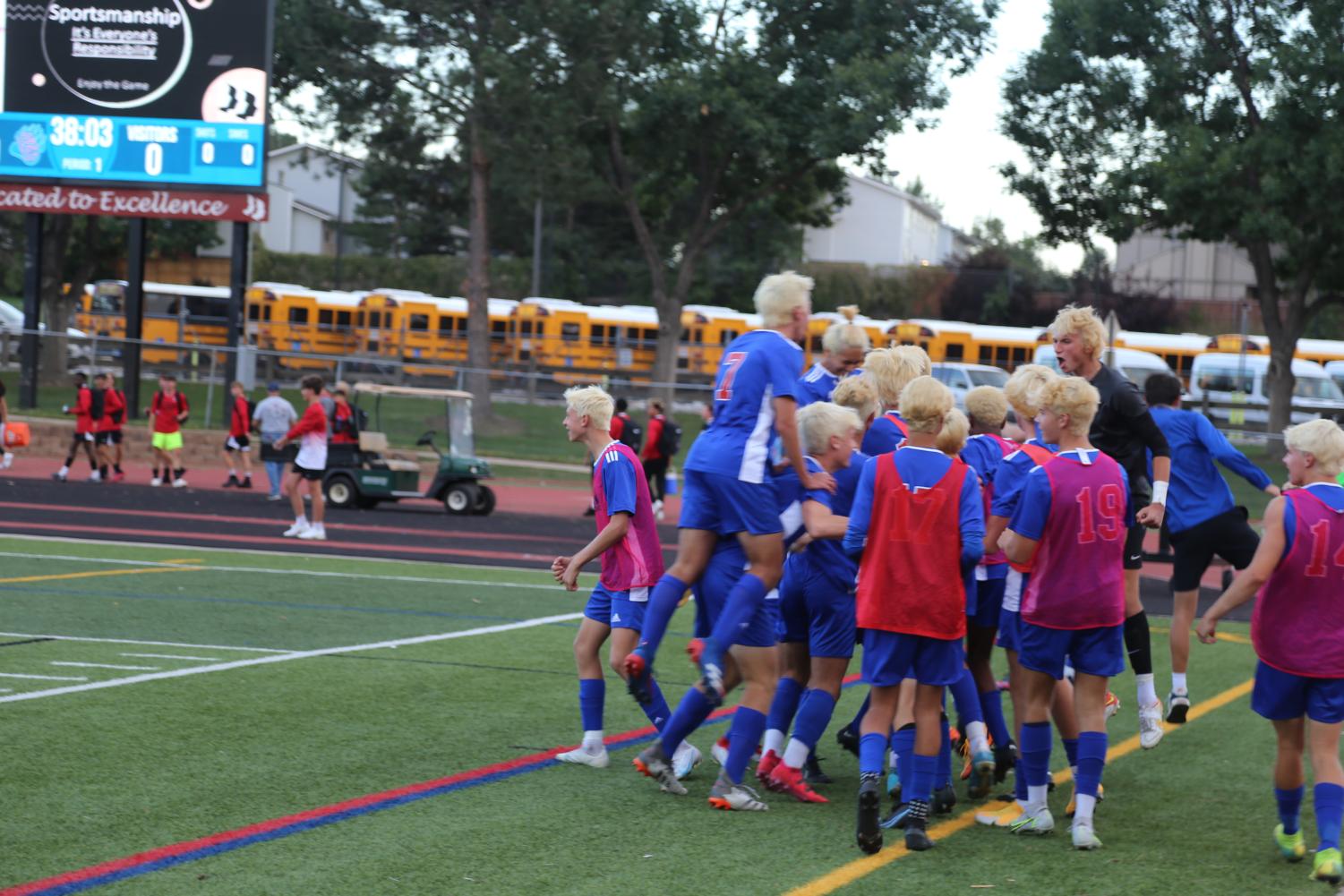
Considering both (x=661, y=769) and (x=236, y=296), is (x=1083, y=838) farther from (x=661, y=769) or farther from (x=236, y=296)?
(x=236, y=296)

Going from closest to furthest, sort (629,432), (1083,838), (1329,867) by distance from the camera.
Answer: (1329,867)
(1083,838)
(629,432)

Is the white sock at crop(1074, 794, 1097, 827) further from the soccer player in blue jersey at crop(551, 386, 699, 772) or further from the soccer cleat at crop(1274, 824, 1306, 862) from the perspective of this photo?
the soccer player in blue jersey at crop(551, 386, 699, 772)

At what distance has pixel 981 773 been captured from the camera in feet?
22.2

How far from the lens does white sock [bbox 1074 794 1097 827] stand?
600 cm

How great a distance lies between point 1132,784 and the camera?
7.32 metres

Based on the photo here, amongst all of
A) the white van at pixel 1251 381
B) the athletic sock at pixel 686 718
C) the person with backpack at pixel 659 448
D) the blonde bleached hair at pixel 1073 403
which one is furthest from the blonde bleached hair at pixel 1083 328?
the white van at pixel 1251 381

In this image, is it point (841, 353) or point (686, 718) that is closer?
point (686, 718)

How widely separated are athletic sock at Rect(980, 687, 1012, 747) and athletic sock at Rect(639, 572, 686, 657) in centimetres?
167

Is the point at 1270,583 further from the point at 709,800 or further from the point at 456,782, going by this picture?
the point at 456,782

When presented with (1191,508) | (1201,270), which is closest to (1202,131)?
(1191,508)

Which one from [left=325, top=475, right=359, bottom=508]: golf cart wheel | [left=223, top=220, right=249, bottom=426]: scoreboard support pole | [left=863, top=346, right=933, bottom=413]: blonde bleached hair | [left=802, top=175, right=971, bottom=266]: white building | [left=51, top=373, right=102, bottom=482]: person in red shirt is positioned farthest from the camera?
[left=802, top=175, right=971, bottom=266]: white building

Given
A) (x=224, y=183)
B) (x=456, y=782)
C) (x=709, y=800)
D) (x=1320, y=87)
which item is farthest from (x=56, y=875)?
(x=1320, y=87)

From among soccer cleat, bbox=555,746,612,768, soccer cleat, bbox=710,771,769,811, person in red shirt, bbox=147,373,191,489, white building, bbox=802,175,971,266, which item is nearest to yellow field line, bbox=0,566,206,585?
soccer cleat, bbox=555,746,612,768

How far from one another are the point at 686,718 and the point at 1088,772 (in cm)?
162
